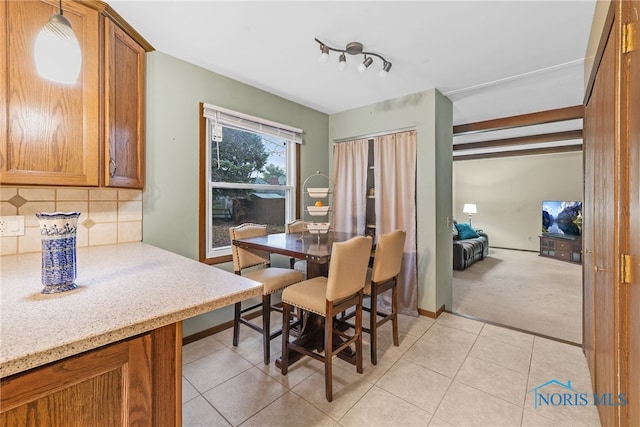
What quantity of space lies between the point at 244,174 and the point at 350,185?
1378 millimetres

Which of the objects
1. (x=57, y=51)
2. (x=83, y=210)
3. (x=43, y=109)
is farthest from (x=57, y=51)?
(x=83, y=210)

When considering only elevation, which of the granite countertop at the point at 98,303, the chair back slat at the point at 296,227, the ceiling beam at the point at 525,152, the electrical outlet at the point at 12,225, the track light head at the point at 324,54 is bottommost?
the granite countertop at the point at 98,303

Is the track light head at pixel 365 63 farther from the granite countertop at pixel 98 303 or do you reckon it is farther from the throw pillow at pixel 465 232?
the throw pillow at pixel 465 232

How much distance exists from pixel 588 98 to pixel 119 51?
326cm

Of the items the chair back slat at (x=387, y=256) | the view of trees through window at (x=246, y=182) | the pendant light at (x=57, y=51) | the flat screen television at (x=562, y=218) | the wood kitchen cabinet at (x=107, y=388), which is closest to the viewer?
the wood kitchen cabinet at (x=107, y=388)

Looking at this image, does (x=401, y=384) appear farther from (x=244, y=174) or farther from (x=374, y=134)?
(x=374, y=134)

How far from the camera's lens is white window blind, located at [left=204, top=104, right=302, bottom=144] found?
253cm

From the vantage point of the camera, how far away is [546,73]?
255 centimetres

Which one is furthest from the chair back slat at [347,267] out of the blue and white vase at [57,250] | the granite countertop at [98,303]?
the blue and white vase at [57,250]

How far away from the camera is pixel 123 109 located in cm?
175

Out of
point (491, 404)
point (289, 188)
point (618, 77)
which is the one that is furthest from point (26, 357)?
point (289, 188)

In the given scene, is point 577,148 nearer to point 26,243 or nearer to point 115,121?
point 115,121

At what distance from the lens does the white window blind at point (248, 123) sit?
253 cm

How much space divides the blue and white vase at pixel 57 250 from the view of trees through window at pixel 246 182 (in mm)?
1676
